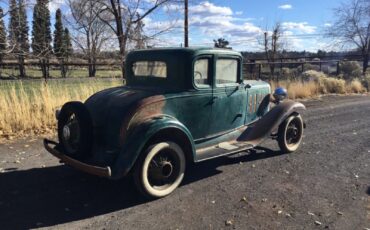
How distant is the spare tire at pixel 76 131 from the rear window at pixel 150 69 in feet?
4.01

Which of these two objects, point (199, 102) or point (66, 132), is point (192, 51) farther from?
point (66, 132)

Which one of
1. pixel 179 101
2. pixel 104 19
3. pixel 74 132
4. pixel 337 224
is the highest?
pixel 104 19

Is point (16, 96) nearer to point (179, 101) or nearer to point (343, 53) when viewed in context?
point (179, 101)

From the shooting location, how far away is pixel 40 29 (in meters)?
9.63

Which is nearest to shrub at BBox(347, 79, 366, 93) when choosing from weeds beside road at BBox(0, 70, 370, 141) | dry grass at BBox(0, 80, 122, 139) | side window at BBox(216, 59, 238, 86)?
weeds beside road at BBox(0, 70, 370, 141)

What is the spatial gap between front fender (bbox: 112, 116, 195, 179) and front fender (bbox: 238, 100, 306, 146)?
1856 mm

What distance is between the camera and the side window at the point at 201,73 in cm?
526

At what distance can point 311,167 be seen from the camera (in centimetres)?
593

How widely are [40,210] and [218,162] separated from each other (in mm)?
2898

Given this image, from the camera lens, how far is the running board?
16.9 feet

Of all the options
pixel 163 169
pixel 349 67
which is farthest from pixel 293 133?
pixel 349 67

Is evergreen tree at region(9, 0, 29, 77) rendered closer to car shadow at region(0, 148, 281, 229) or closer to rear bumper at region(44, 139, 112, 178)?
car shadow at region(0, 148, 281, 229)

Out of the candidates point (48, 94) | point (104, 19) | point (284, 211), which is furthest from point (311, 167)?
point (104, 19)

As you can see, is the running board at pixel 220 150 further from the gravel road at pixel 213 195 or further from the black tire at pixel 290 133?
the black tire at pixel 290 133
